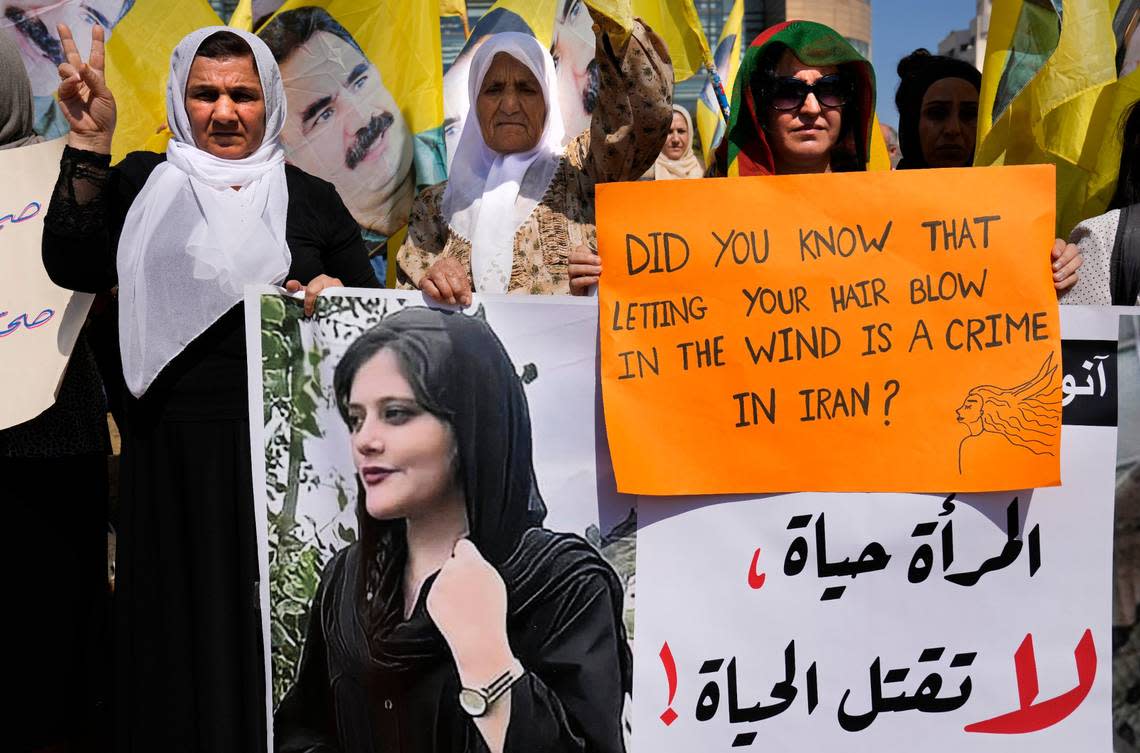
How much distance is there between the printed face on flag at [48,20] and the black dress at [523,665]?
2.48 metres

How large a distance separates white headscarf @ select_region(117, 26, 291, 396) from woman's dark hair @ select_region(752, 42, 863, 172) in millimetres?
1153

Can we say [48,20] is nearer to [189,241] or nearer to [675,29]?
[189,241]

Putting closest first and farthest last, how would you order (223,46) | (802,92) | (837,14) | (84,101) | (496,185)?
(84,101) → (223,46) → (802,92) → (496,185) → (837,14)

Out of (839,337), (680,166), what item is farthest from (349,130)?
(680,166)

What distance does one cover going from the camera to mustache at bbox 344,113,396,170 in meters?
3.67

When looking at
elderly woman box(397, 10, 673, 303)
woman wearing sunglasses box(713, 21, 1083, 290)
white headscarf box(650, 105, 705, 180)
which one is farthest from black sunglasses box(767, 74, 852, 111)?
white headscarf box(650, 105, 705, 180)

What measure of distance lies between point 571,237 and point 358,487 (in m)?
0.96

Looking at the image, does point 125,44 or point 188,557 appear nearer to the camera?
point 188,557

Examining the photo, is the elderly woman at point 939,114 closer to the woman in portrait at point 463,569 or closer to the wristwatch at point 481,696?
the woman in portrait at point 463,569

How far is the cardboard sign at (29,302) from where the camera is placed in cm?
258

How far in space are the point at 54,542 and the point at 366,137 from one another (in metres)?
1.61

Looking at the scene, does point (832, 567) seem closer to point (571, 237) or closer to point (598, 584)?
point (598, 584)

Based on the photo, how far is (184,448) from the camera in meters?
2.47

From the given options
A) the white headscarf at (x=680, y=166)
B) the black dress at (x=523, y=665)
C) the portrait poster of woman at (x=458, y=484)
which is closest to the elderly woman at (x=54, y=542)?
the portrait poster of woman at (x=458, y=484)
